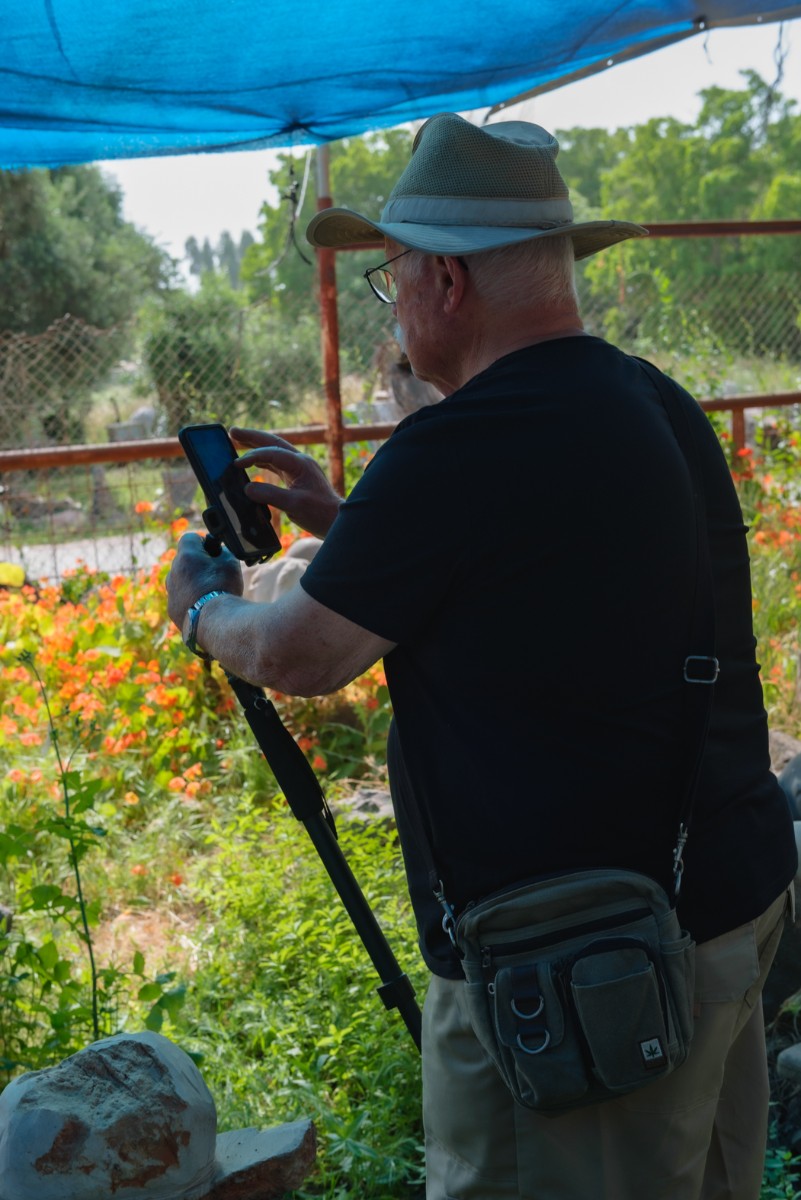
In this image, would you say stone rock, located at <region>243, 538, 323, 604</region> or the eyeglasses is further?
stone rock, located at <region>243, 538, 323, 604</region>

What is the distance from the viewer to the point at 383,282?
1.93 meters

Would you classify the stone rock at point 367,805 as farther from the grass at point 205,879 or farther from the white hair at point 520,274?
the white hair at point 520,274

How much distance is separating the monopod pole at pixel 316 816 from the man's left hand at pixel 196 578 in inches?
7.4

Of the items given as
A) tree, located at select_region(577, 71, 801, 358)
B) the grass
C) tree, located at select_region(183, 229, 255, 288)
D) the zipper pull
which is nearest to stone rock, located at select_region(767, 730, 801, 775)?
the grass

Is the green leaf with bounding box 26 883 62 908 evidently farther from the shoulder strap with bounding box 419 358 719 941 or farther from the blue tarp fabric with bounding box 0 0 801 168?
the blue tarp fabric with bounding box 0 0 801 168

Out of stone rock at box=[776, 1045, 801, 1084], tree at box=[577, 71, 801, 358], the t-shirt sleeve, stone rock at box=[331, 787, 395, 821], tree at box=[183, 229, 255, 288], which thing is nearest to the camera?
the t-shirt sleeve

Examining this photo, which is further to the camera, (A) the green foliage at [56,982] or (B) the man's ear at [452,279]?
(A) the green foliage at [56,982]

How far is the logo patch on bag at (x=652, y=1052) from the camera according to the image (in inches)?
60.4

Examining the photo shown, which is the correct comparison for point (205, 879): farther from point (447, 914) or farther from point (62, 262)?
point (62, 262)

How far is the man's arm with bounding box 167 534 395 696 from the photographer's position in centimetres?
153

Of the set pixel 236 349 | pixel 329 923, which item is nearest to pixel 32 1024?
pixel 329 923

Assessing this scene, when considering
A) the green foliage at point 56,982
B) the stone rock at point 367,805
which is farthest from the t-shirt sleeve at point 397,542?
the stone rock at point 367,805

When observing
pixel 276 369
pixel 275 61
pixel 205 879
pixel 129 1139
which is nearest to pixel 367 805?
pixel 205 879

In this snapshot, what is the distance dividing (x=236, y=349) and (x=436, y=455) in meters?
6.99
